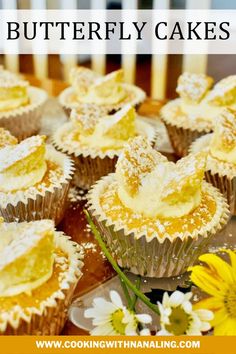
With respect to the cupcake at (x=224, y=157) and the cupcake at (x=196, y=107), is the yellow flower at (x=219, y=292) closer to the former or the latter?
the cupcake at (x=224, y=157)

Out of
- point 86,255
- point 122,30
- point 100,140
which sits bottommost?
point 86,255

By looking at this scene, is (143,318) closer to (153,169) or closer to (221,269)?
(221,269)

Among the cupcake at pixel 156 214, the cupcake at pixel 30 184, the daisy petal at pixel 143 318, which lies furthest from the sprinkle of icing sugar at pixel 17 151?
the daisy petal at pixel 143 318

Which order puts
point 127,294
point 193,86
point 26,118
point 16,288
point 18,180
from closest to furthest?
point 16,288 → point 127,294 → point 18,180 → point 193,86 → point 26,118

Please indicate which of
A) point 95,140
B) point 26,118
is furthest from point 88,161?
point 26,118

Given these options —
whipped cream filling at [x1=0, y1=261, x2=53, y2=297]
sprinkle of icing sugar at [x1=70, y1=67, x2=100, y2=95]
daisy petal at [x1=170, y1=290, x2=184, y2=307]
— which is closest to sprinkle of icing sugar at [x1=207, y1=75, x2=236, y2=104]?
sprinkle of icing sugar at [x1=70, y1=67, x2=100, y2=95]

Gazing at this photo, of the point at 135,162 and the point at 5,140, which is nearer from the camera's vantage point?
the point at 135,162

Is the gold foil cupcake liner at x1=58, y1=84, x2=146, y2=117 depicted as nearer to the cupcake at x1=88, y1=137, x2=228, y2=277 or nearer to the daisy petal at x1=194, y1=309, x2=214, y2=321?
the cupcake at x1=88, y1=137, x2=228, y2=277
